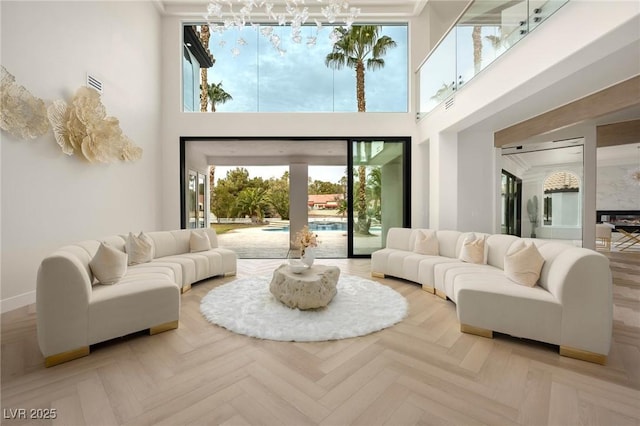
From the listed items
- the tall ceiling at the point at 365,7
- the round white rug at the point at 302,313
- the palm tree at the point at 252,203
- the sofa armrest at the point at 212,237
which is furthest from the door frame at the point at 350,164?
the palm tree at the point at 252,203

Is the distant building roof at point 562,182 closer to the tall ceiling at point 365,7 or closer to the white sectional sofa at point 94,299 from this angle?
the tall ceiling at point 365,7

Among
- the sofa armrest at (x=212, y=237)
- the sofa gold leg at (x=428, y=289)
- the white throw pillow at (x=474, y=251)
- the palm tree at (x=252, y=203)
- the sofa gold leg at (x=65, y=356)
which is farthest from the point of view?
the palm tree at (x=252, y=203)

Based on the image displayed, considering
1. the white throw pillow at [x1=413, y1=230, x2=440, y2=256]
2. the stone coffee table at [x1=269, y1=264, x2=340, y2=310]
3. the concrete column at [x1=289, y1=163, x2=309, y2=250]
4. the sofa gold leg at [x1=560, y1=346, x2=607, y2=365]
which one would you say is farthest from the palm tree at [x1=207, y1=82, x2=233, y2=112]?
the sofa gold leg at [x1=560, y1=346, x2=607, y2=365]

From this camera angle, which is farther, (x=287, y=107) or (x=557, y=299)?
(x=287, y=107)

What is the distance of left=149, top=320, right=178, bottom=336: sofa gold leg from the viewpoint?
2646 millimetres

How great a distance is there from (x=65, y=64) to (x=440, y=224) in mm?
6719

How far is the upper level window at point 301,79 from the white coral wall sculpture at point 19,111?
136 inches

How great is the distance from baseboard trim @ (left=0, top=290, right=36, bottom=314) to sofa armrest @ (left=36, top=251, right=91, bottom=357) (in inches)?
64.9

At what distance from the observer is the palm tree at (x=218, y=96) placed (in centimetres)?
634

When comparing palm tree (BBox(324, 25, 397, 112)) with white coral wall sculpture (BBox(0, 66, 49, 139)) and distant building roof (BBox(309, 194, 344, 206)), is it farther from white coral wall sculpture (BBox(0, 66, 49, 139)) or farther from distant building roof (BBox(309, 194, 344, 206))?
distant building roof (BBox(309, 194, 344, 206))

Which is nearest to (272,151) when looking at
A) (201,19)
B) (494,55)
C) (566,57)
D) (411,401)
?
(201,19)

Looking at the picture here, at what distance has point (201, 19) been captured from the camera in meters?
6.23

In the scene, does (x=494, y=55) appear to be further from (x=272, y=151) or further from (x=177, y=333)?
(x=272, y=151)

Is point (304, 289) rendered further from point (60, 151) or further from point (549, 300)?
point (60, 151)
